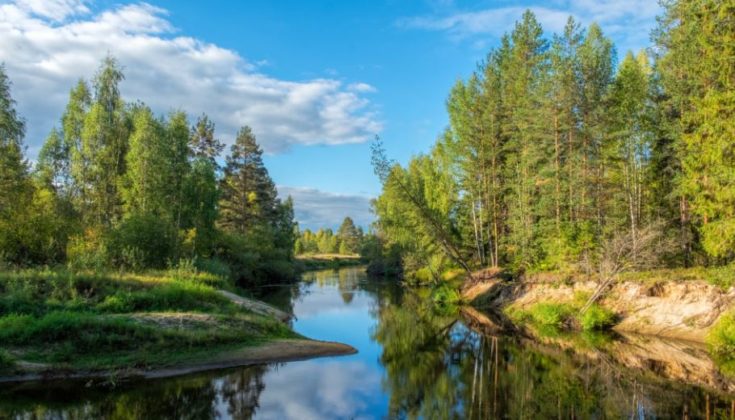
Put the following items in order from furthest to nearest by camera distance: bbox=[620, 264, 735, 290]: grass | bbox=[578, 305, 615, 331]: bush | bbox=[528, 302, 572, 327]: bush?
1. bbox=[528, 302, 572, 327]: bush
2. bbox=[578, 305, 615, 331]: bush
3. bbox=[620, 264, 735, 290]: grass

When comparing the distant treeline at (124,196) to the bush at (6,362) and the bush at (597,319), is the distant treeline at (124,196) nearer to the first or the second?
the bush at (6,362)

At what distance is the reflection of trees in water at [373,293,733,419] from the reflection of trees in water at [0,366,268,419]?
484 centimetres

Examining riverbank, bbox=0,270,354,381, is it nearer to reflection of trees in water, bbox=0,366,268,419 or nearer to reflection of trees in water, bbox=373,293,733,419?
reflection of trees in water, bbox=0,366,268,419

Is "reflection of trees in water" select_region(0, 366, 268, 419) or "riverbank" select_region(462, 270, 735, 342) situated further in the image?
"riverbank" select_region(462, 270, 735, 342)

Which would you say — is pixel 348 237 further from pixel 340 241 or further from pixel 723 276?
pixel 723 276

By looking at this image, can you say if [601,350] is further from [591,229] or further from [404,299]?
[404,299]

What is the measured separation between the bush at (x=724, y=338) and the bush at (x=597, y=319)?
593 centimetres

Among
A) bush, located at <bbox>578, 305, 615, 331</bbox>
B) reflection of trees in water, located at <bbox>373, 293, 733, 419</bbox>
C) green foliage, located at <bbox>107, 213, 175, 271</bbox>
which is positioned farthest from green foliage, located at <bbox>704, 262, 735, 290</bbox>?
green foliage, located at <bbox>107, 213, 175, 271</bbox>

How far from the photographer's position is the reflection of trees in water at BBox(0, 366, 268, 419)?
40.7 feet

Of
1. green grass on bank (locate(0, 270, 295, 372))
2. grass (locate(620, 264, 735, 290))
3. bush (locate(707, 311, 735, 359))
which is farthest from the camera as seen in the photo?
grass (locate(620, 264, 735, 290))

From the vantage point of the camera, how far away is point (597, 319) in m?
26.5

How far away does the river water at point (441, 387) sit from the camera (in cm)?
1314

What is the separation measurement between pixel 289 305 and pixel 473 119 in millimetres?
22765

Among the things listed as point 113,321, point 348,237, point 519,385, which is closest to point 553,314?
point 519,385
